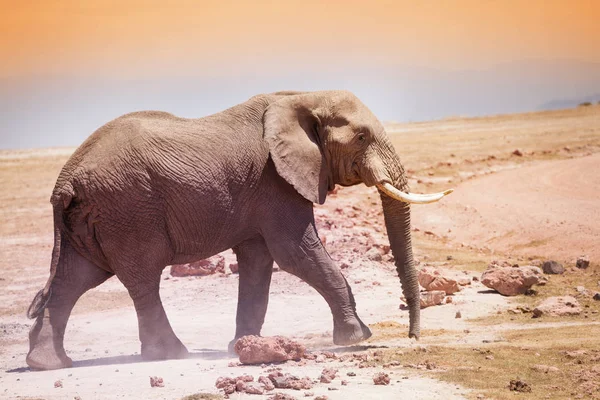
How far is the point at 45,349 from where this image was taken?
11.8 meters

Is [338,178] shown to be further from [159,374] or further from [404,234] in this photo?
[159,374]

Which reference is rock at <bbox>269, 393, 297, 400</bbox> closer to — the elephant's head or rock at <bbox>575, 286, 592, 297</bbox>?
the elephant's head

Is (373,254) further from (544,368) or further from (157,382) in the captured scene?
(157,382)

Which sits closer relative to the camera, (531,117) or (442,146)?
(442,146)

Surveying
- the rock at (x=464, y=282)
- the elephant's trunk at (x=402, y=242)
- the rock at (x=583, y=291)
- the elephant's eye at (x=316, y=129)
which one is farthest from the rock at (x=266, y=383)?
the rock at (x=583, y=291)

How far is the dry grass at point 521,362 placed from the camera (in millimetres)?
9492

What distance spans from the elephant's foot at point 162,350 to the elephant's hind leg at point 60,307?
0.93m

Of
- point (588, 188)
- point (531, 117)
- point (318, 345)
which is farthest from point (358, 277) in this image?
point (531, 117)

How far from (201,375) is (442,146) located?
3371 centimetres

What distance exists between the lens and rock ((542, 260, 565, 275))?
664 inches

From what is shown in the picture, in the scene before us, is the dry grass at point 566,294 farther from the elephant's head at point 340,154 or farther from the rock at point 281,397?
the rock at point 281,397

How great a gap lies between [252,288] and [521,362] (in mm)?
3761

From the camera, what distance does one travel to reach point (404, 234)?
40.3 feet

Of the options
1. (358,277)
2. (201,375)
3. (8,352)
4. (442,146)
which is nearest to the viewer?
(201,375)
